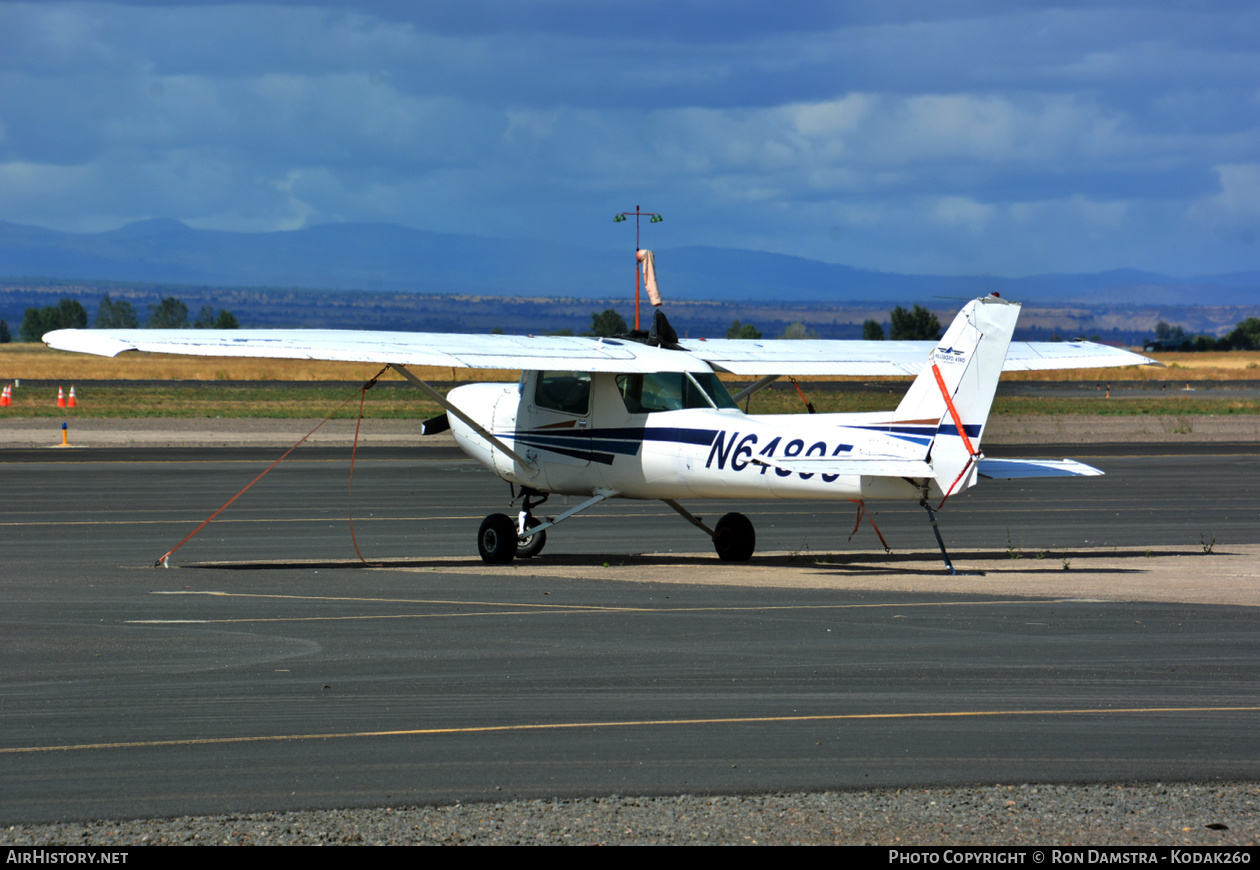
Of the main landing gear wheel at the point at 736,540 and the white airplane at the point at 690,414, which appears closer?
the white airplane at the point at 690,414

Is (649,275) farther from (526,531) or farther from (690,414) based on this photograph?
(526,531)

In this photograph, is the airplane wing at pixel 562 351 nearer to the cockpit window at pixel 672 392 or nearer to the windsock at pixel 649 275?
the cockpit window at pixel 672 392

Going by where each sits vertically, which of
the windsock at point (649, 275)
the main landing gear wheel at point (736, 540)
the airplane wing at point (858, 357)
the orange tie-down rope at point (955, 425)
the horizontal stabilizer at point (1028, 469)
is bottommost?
the main landing gear wheel at point (736, 540)

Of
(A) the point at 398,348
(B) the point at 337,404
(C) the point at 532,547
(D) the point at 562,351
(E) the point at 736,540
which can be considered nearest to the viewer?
(A) the point at 398,348

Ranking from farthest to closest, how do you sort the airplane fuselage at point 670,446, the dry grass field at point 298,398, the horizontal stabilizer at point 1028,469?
the dry grass field at point 298,398 < the horizontal stabilizer at point 1028,469 < the airplane fuselage at point 670,446

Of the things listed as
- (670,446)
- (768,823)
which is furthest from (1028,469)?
(768,823)

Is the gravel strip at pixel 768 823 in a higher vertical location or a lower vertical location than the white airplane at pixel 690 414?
lower

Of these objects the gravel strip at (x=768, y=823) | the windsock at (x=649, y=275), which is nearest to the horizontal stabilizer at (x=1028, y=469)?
the windsock at (x=649, y=275)

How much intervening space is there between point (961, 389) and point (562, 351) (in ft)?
15.6

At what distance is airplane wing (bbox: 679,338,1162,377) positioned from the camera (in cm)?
1595

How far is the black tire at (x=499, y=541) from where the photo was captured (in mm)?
15695

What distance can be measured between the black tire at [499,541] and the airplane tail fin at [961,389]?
4975 millimetres

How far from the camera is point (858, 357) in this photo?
16781 millimetres

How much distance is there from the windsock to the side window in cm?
132
